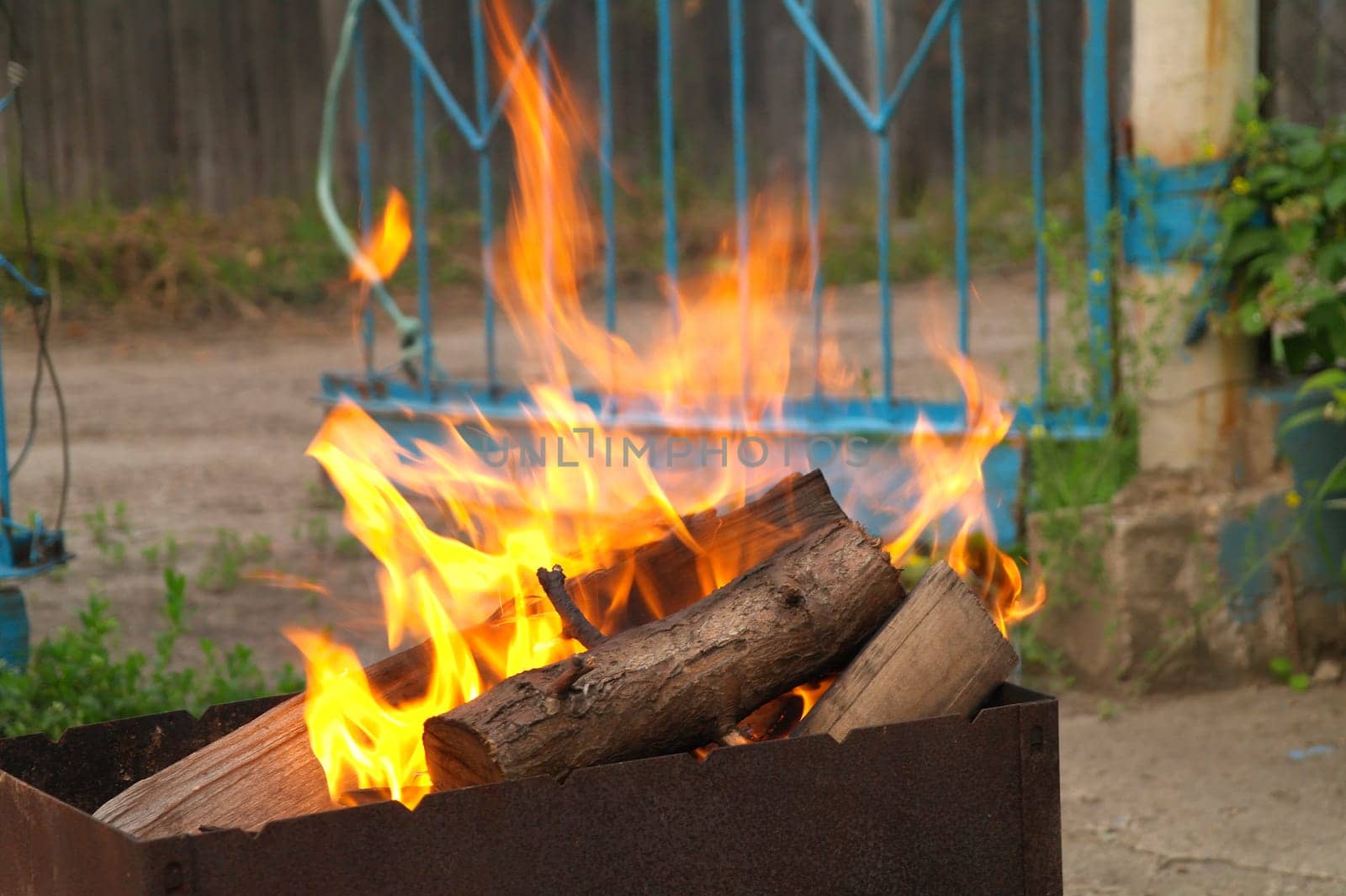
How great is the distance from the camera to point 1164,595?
349 cm

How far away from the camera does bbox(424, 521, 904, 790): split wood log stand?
1675mm

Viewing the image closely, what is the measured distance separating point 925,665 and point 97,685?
199cm

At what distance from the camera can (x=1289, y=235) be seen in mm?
3291

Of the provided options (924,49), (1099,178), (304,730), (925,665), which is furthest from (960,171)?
(304,730)

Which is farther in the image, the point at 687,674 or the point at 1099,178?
the point at 1099,178

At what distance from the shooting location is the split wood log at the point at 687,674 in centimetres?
167

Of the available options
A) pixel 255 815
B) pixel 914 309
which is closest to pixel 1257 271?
pixel 255 815

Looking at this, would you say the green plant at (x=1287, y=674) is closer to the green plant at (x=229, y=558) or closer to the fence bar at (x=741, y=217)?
the fence bar at (x=741, y=217)

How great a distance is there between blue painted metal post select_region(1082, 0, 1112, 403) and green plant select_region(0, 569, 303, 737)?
2.09 m

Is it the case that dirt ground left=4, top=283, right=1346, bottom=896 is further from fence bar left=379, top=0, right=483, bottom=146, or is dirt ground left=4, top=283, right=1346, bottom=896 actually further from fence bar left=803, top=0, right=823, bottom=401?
fence bar left=379, top=0, right=483, bottom=146

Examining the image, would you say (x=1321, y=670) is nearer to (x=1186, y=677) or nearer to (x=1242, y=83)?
(x=1186, y=677)

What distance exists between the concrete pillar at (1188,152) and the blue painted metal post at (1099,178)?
2.9 inches

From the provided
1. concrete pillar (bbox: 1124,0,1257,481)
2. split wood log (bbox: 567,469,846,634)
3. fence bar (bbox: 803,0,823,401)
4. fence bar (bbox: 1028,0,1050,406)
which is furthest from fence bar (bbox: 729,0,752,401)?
split wood log (bbox: 567,469,846,634)

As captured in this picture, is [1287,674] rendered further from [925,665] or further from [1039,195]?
[925,665]
